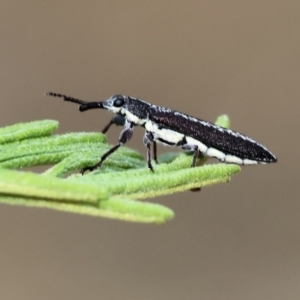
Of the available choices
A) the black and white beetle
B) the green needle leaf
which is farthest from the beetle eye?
the green needle leaf

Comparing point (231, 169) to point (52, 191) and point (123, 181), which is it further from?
point (52, 191)

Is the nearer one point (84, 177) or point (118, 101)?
point (84, 177)

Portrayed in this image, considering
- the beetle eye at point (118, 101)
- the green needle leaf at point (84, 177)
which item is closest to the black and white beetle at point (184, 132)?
the beetle eye at point (118, 101)

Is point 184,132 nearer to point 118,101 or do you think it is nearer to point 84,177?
point 118,101

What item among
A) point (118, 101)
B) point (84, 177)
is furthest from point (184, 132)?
point (84, 177)

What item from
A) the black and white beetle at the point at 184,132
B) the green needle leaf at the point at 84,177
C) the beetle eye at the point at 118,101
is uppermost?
the beetle eye at the point at 118,101

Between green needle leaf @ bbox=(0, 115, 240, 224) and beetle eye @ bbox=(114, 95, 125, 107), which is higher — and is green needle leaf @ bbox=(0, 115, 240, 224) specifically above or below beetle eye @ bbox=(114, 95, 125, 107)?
below

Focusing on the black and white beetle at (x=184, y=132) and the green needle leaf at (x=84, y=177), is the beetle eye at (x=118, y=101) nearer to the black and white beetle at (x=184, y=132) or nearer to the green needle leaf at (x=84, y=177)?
the black and white beetle at (x=184, y=132)

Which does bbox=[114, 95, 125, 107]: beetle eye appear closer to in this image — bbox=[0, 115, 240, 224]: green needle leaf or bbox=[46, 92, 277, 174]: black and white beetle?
bbox=[46, 92, 277, 174]: black and white beetle

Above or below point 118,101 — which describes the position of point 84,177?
below
